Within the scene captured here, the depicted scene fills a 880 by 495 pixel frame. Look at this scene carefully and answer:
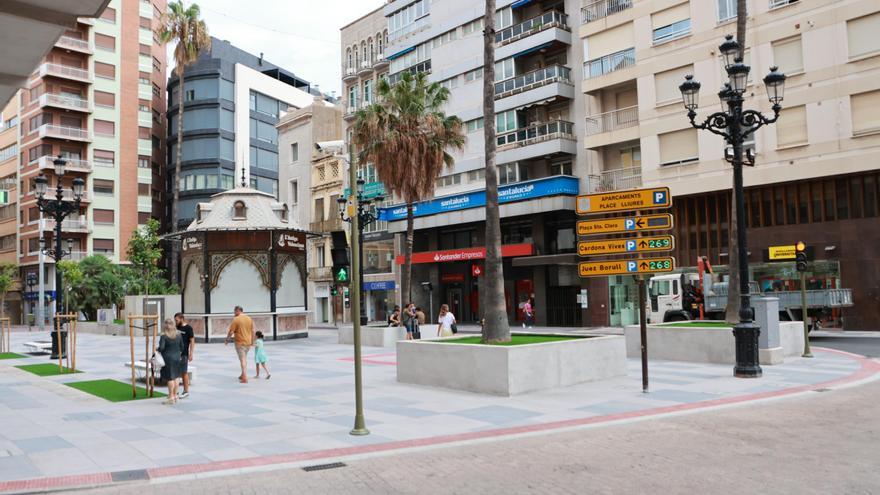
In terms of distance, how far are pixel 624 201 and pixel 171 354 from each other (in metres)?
9.20

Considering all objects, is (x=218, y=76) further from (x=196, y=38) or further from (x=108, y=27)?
(x=196, y=38)

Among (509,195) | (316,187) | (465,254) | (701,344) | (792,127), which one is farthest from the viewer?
(316,187)

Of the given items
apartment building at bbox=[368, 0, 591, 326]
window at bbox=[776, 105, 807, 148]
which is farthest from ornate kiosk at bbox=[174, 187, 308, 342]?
window at bbox=[776, 105, 807, 148]

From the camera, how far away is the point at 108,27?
66.3 meters

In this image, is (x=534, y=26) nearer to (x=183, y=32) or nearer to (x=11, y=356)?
(x=183, y=32)

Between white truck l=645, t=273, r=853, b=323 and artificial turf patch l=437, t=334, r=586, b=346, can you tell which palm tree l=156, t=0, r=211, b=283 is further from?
artificial turf patch l=437, t=334, r=586, b=346

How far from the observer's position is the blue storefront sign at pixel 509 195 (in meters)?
37.8

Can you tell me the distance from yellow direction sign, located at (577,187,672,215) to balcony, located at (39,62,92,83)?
63.5m

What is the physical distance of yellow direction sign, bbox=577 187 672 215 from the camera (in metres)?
13.4

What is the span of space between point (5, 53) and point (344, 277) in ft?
21.2

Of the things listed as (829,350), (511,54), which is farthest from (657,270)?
(511,54)

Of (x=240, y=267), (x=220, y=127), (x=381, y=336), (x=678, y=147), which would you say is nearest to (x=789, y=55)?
(x=678, y=147)

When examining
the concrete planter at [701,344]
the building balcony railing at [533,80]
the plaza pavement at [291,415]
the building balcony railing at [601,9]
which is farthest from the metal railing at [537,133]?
the plaza pavement at [291,415]

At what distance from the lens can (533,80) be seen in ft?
132
